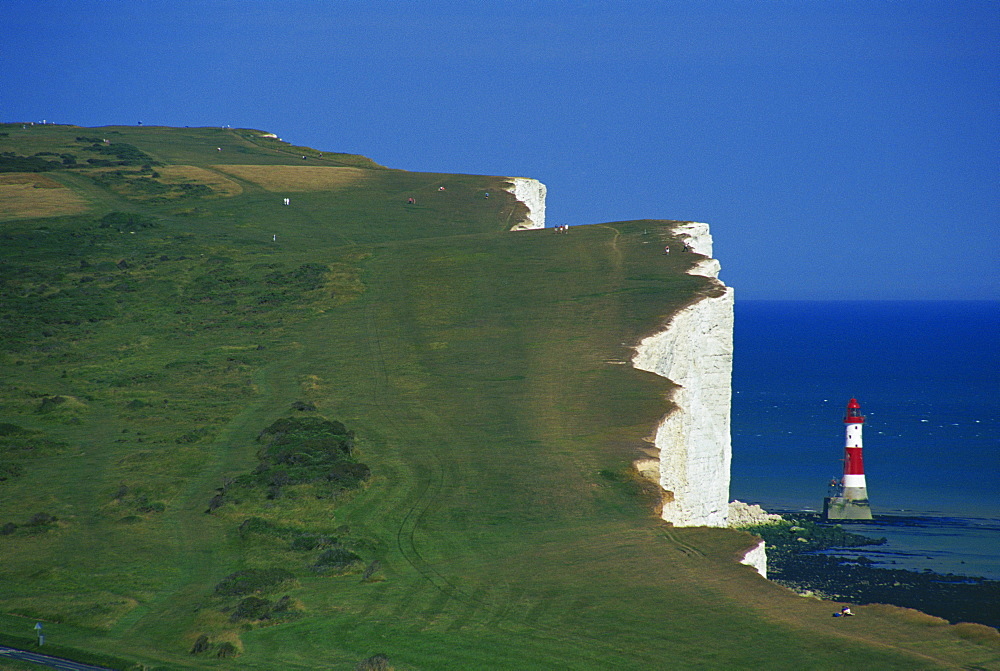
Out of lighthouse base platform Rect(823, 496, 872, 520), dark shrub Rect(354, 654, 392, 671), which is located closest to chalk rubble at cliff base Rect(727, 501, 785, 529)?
lighthouse base platform Rect(823, 496, 872, 520)

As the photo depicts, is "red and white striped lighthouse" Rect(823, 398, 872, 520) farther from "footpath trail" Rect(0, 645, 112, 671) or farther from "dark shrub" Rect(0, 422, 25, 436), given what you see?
"footpath trail" Rect(0, 645, 112, 671)

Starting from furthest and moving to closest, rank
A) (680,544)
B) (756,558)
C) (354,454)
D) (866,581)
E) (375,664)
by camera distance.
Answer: (866,581) → (354,454) → (680,544) → (756,558) → (375,664)

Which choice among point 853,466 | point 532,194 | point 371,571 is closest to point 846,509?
point 853,466

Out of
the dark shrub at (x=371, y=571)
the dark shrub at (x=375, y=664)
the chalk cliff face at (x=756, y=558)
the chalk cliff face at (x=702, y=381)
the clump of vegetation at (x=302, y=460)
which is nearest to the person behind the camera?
the dark shrub at (x=375, y=664)

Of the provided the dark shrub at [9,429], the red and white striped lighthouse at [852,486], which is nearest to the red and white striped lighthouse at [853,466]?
the red and white striped lighthouse at [852,486]

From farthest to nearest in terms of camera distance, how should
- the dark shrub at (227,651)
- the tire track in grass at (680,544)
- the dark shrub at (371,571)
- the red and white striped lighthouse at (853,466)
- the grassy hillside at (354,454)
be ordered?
the red and white striped lighthouse at (853,466) → the tire track in grass at (680,544) → the dark shrub at (371,571) → the grassy hillside at (354,454) → the dark shrub at (227,651)

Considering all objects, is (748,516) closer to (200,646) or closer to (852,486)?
(852,486)

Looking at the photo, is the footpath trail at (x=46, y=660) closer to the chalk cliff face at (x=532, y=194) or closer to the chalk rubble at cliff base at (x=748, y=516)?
the chalk rubble at cliff base at (x=748, y=516)
